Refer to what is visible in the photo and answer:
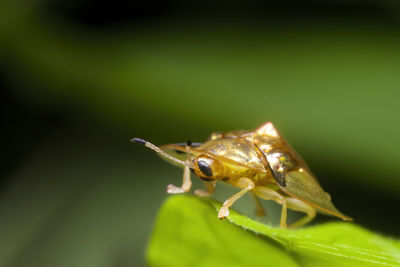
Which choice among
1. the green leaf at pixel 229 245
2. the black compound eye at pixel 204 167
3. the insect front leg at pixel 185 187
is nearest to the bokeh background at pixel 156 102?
the insect front leg at pixel 185 187

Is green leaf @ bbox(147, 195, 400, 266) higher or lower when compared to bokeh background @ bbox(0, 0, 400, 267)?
lower

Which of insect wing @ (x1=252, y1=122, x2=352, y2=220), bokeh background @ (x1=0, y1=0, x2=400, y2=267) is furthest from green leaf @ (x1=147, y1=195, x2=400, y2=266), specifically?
bokeh background @ (x1=0, y1=0, x2=400, y2=267)

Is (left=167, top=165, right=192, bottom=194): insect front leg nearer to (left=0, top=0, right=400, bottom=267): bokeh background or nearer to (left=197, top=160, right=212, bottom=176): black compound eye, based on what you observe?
(left=197, top=160, right=212, bottom=176): black compound eye

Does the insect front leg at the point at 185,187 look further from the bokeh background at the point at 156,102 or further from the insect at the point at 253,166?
the bokeh background at the point at 156,102

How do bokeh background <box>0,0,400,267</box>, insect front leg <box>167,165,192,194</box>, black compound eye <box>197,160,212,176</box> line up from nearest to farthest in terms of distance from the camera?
1. black compound eye <box>197,160,212,176</box>
2. insect front leg <box>167,165,192,194</box>
3. bokeh background <box>0,0,400,267</box>

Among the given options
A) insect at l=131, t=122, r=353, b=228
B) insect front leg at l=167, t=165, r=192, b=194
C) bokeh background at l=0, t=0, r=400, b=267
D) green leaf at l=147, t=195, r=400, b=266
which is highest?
bokeh background at l=0, t=0, r=400, b=267

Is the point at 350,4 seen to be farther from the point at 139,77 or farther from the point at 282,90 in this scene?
the point at 139,77
